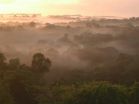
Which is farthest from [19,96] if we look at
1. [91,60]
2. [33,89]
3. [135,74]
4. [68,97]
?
[91,60]

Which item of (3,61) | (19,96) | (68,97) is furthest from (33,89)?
(3,61)

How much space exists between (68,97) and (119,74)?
66.7 metres

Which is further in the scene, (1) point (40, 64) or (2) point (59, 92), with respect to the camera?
(1) point (40, 64)

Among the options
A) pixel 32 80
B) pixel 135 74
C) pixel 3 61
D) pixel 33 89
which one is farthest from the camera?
pixel 135 74

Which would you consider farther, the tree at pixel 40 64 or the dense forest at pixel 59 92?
the tree at pixel 40 64

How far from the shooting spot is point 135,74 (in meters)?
106

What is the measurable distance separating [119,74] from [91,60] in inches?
3181

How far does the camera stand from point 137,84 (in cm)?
5109

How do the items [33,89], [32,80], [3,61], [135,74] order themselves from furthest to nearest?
1. [135,74]
2. [3,61]
3. [32,80]
4. [33,89]

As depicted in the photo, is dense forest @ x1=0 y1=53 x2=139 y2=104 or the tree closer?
dense forest @ x1=0 y1=53 x2=139 y2=104

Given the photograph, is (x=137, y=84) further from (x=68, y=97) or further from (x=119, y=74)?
(x=119, y=74)

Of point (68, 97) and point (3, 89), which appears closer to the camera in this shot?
point (68, 97)

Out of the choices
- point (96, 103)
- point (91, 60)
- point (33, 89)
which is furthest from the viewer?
point (91, 60)

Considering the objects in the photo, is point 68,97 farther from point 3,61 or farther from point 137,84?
point 3,61
